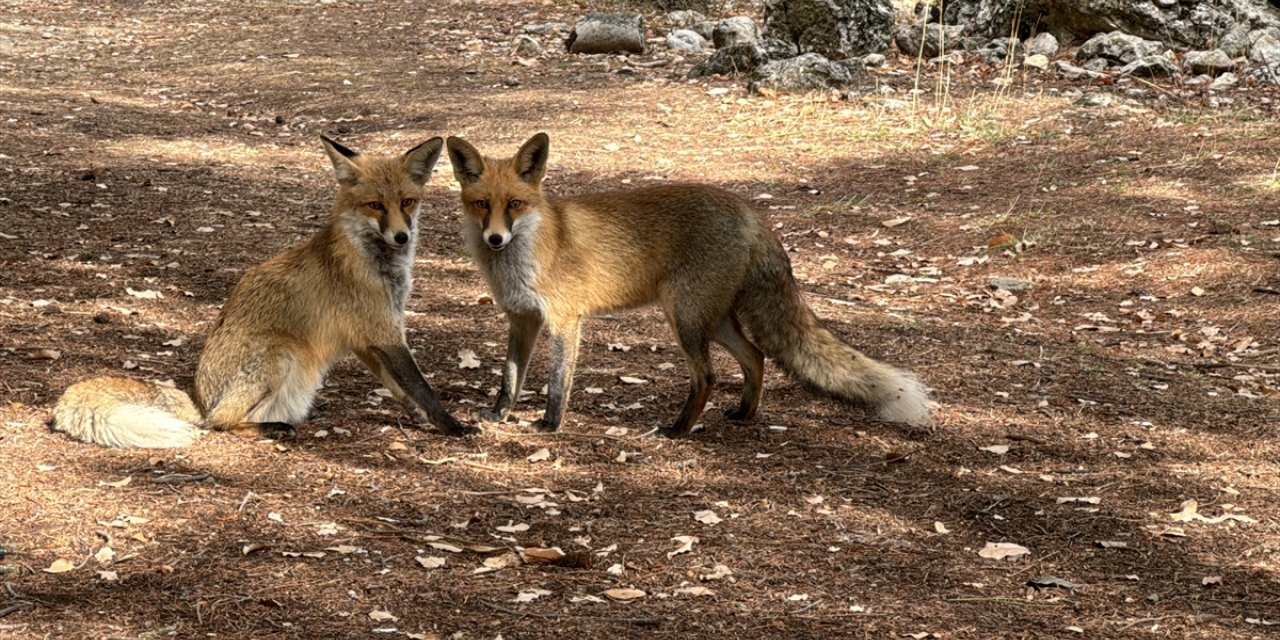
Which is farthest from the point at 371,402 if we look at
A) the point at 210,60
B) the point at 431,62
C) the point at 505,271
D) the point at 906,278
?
the point at 210,60

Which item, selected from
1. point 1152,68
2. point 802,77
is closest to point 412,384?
point 802,77

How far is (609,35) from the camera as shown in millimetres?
16781

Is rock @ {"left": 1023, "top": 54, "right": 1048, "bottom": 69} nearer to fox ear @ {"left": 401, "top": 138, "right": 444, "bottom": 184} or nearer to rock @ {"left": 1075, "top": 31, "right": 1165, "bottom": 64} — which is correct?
rock @ {"left": 1075, "top": 31, "right": 1165, "bottom": 64}

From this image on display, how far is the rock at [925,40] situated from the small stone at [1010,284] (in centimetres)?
742

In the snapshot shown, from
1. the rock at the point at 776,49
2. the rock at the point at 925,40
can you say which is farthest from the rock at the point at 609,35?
the rock at the point at 925,40

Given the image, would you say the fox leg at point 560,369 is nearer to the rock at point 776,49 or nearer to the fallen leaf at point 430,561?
the fallen leaf at point 430,561

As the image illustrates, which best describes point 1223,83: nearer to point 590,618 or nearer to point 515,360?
point 515,360

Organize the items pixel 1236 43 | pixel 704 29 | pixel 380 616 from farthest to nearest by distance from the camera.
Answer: pixel 704 29, pixel 1236 43, pixel 380 616

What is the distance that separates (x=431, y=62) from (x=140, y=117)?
4303mm

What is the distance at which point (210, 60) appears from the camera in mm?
16859

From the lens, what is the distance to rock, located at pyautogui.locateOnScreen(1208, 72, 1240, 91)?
13320mm

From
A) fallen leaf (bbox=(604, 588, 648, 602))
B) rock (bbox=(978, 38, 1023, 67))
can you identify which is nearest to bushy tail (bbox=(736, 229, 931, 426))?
fallen leaf (bbox=(604, 588, 648, 602))

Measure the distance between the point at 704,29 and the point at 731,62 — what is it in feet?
8.50

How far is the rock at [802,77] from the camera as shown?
46.3ft
